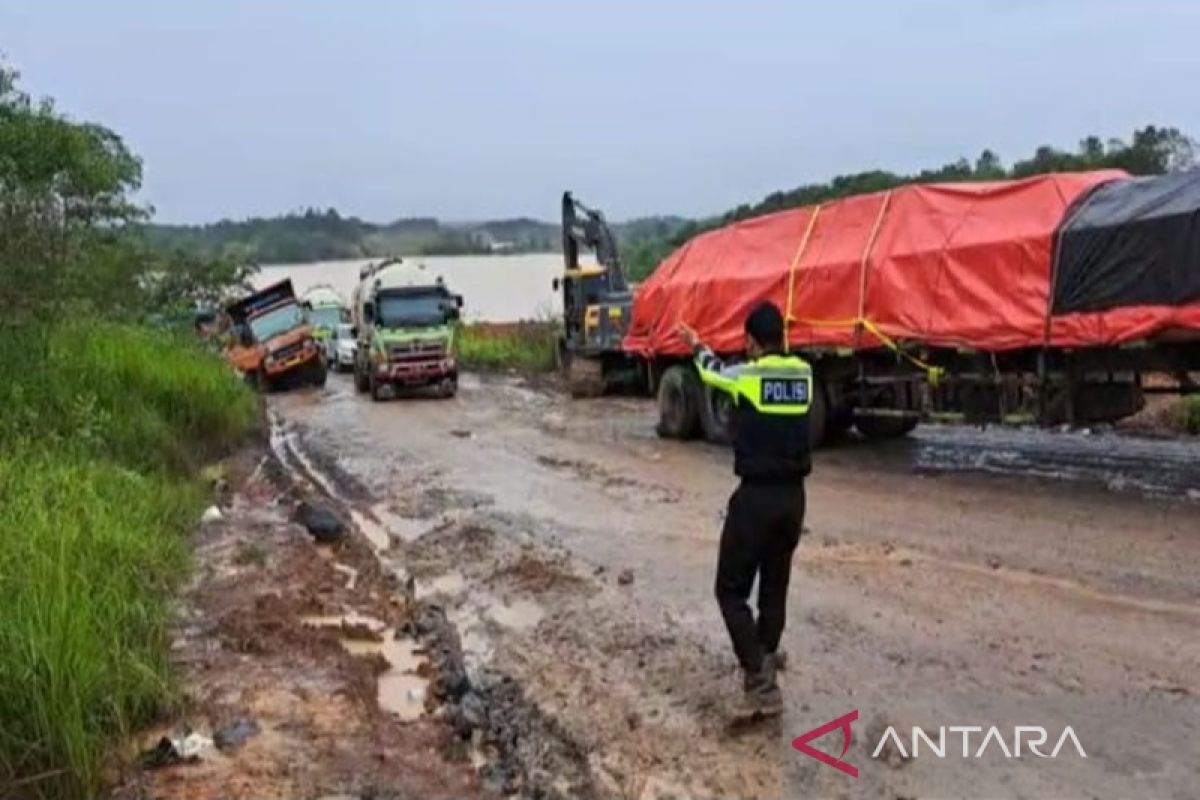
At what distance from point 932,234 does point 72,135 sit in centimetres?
941

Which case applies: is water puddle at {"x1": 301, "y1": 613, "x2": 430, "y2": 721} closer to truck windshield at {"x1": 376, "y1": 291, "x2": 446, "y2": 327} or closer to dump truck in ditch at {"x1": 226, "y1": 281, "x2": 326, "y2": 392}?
truck windshield at {"x1": 376, "y1": 291, "x2": 446, "y2": 327}

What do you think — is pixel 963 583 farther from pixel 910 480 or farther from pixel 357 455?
pixel 357 455

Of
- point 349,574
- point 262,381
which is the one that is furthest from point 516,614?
point 262,381

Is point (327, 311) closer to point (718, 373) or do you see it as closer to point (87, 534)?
point (87, 534)

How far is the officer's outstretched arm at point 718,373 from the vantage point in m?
6.30

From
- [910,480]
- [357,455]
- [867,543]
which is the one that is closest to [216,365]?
[357,455]

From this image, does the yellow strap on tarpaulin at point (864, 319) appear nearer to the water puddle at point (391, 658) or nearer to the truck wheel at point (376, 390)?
the water puddle at point (391, 658)

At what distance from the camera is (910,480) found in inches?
533

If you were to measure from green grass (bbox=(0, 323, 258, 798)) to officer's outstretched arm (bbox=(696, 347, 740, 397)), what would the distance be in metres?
2.99

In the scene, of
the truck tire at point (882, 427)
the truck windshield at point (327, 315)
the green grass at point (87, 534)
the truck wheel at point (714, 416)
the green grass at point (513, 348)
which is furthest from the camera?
the truck windshield at point (327, 315)

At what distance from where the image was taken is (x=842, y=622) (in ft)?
25.6

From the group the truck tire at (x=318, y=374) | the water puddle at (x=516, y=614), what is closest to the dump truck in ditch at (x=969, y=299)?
the water puddle at (x=516, y=614)

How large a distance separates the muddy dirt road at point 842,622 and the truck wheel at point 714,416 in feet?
6.26

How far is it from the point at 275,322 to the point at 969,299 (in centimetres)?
2464
